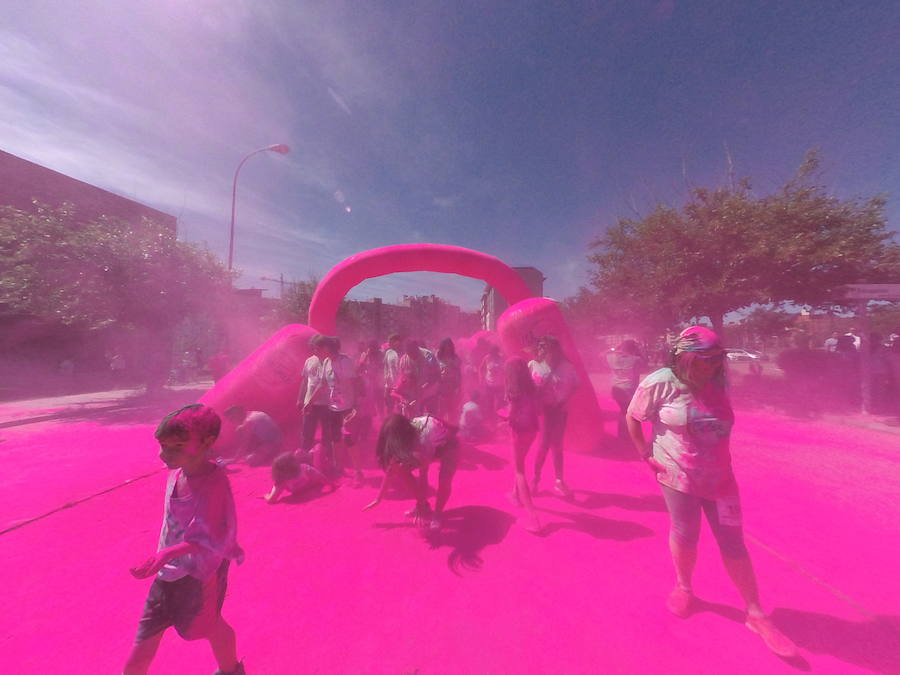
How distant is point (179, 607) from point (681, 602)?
9.92 feet

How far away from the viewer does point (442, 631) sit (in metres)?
2.26

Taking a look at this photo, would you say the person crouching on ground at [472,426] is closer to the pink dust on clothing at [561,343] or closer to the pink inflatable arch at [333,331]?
the pink dust on clothing at [561,343]

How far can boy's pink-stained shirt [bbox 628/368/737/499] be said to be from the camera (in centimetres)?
211

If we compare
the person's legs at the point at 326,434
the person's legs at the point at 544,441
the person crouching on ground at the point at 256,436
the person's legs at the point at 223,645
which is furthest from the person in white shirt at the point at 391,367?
the person's legs at the point at 223,645

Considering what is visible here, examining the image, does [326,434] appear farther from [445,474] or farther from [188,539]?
[188,539]

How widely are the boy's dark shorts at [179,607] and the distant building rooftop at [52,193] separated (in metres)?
18.9

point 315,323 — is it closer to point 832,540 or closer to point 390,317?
point 832,540

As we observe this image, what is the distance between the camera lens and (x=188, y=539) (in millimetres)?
1645

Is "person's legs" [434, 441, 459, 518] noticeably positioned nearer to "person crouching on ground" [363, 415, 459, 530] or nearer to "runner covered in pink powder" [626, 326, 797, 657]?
"person crouching on ground" [363, 415, 459, 530]

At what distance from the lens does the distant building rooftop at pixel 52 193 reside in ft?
49.8

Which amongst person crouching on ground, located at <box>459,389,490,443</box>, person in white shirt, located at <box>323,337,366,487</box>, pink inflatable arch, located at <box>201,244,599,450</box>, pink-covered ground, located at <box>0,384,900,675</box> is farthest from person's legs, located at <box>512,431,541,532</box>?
person crouching on ground, located at <box>459,389,490,443</box>

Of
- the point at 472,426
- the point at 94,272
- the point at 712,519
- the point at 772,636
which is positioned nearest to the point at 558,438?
the point at 712,519

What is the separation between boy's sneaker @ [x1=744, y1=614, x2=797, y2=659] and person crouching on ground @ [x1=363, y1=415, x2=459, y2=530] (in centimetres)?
230

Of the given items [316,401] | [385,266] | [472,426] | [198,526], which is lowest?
[472,426]
